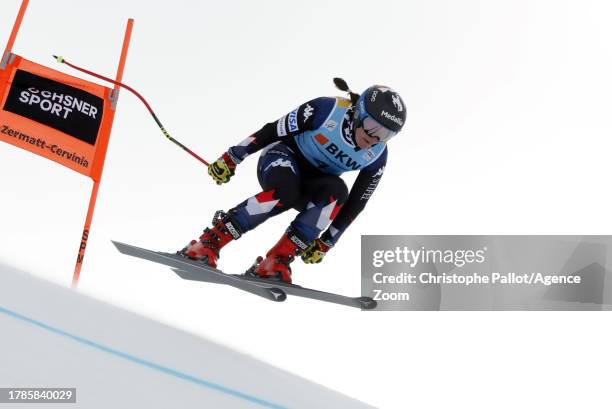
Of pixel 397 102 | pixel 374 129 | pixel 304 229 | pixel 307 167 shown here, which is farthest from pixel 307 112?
pixel 304 229

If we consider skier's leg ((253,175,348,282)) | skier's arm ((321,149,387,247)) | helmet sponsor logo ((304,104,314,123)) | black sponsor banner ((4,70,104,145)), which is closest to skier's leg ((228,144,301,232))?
skier's leg ((253,175,348,282))

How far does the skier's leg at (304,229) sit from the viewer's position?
15.8 ft

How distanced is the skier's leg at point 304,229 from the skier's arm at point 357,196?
27 centimetres

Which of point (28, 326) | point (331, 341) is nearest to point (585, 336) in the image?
point (331, 341)

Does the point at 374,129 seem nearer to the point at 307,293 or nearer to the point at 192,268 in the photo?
the point at 307,293

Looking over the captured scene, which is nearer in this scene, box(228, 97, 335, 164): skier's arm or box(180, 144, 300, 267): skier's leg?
box(180, 144, 300, 267): skier's leg

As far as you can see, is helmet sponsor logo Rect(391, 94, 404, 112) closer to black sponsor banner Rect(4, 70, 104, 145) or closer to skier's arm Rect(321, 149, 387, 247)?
skier's arm Rect(321, 149, 387, 247)

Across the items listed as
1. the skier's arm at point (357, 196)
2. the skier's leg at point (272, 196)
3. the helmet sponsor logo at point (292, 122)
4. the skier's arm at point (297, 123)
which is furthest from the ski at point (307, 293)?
the helmet sponsor logo at point (292, 122)

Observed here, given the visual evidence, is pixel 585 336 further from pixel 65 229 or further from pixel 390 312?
pixel 65 229

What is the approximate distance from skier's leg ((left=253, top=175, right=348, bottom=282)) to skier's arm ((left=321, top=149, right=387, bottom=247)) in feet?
0.89

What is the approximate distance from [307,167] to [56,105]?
180cm

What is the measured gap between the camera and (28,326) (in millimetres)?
2844

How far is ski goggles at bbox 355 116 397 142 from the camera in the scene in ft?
15.1

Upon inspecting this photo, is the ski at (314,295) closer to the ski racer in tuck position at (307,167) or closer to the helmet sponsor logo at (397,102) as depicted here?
the ski racer in tuck position at (307,167)
